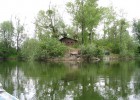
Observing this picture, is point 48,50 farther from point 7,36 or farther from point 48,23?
point 7,36

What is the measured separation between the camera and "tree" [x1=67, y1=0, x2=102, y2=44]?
58000mm

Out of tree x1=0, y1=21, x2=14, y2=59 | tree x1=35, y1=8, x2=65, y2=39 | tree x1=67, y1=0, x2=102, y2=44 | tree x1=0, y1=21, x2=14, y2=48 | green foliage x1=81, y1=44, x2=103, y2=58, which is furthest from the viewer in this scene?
tree x1=0, y1=21, x2=14, y2=48

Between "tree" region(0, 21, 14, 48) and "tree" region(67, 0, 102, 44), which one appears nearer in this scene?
"tree" region(67, 0, 102, 44)

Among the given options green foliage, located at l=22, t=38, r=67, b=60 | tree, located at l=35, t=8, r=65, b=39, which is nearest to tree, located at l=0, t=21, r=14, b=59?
tree, located at l=35, t=8, r=65, b=39

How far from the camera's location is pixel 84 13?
5791cm

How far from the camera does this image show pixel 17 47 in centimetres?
8019

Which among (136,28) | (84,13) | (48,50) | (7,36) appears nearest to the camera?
(48,50)

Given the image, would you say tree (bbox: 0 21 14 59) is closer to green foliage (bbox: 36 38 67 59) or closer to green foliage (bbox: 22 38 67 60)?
green foliage (bbox: 22 38 67 60)

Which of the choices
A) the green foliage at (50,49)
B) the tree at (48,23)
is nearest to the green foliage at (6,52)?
the tree at (48,23)

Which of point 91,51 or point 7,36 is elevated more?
point 7,36

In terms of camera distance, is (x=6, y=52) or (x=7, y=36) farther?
(x=7, y=36)

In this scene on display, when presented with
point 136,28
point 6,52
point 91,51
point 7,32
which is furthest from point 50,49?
point 136,28

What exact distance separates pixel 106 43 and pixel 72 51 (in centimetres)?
1666

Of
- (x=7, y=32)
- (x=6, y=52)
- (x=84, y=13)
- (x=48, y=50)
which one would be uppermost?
(x=84, y=13)
